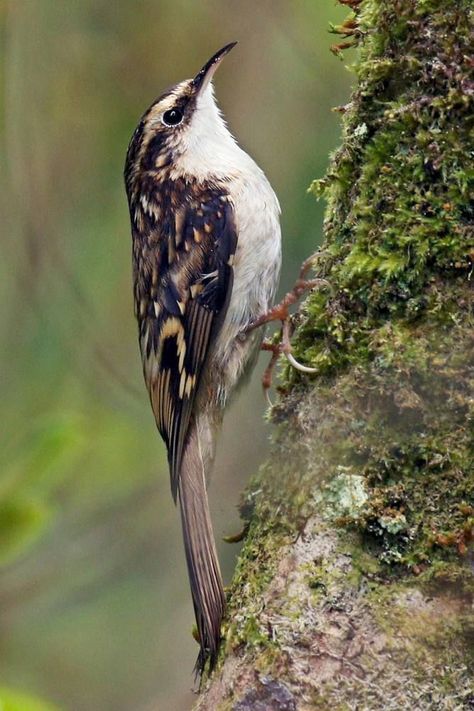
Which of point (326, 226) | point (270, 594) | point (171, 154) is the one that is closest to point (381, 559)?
point (270, 594)

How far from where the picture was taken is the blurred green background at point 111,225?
15.5 ft

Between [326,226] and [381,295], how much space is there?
0.47 m

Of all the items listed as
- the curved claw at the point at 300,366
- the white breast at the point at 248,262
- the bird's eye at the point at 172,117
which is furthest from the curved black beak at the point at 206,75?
the curved claw at the point at 300,366

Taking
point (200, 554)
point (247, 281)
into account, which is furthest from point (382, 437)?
point (247, 281)

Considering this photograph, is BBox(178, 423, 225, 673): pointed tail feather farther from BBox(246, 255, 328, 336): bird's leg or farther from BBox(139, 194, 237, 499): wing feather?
BBox(246, 255, 328, 336): bird's leg

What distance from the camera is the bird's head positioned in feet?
12.5

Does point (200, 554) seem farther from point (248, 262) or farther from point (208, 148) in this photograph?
point (208, 148)

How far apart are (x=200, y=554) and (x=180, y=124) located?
1.78 m

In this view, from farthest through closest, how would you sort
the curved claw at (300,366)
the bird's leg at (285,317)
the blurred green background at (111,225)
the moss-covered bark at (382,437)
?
the blurred green background at (111,225)
the bird's leg at (285,317)
the curved claw at (300,366)
the moss-covered bark at (382,437)

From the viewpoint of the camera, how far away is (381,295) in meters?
2.46

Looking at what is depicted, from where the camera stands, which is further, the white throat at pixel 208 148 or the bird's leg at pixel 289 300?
the white throat at pixel 208 148

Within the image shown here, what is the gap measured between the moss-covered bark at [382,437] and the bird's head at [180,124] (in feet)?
3.77

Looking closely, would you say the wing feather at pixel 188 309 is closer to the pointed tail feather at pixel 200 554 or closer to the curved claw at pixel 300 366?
the pointed tail feather at pixel 200 554

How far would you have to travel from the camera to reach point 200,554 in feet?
9.25
